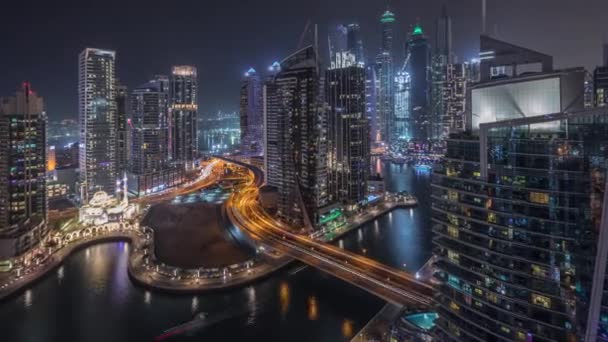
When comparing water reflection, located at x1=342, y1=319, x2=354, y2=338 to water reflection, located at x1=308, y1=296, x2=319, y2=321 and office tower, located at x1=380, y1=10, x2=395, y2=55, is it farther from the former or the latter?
office tower, located at x1=380, y1=10, x2=395, y2=55

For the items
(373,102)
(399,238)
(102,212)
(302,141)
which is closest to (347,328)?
(399,238)

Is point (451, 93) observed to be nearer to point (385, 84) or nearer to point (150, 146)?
point (385, 84)

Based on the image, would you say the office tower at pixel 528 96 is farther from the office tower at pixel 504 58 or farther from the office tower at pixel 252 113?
the office tower at pixel 252 113

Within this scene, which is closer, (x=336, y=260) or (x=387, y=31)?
(x=336, y=260)

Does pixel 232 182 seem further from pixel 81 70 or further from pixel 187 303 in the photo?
pixel 187 303

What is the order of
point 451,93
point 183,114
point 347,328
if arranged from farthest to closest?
point 451,93 < point 183,114 < point 347,328

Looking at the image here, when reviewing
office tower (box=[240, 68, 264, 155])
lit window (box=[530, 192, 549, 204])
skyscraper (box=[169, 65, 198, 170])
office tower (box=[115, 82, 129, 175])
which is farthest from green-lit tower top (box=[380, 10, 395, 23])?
lit window (box=[530, 192, 549, 204])

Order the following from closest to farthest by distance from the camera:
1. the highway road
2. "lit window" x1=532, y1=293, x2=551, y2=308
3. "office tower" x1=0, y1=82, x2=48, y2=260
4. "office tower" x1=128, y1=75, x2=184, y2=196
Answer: "lit window" x1=532, y1=293, x2=551, y2=308 < the highway road < "office tower" x1=0, y1=82, x2=48, y2=260 < "office tower" x1=128, y1=75, x2=184, y2=196

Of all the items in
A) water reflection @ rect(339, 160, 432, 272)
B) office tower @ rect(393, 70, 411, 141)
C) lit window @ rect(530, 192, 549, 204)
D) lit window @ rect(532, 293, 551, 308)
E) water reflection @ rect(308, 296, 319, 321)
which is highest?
office tower @ rect(393, 70, 411, 141)
